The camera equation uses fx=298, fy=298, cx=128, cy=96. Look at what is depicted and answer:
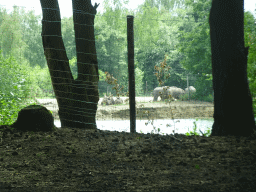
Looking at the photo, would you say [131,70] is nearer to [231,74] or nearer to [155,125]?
[231,74]

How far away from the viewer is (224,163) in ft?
11.1

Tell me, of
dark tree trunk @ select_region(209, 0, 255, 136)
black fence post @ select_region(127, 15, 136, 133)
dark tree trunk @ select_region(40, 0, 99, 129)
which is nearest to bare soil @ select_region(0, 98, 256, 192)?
dark tree trunk @ select_region(209, 0, 255, 136)

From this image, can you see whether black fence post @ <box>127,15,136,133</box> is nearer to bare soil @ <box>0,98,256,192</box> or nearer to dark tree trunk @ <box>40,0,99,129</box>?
dark tree trunk @ <box>40,0,99,129</box>

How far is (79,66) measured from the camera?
575 centimetres

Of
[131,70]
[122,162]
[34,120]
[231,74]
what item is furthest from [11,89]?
[231,74]

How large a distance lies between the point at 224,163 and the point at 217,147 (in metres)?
0.57

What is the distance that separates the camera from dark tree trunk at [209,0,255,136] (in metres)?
4.53

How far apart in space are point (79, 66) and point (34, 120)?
1407mm

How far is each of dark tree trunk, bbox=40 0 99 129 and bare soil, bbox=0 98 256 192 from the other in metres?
0.83

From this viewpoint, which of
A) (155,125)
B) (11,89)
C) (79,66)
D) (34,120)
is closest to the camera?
(34,120)

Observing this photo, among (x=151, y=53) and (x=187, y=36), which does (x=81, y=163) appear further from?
(x=151, y=53)

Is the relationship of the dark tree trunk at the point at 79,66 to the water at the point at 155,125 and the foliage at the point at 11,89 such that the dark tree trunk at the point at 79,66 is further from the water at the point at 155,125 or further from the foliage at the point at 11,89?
the foliage at the point at 11,89

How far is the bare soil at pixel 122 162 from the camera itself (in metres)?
2.82

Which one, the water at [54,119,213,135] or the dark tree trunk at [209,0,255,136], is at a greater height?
the dark tree trunk at [209,0,255,136]
